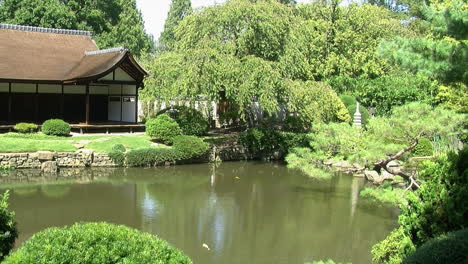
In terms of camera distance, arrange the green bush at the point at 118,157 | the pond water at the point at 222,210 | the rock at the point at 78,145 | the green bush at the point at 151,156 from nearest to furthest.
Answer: the pond water at the point at 222,210 < the green bush at the point at 118,157 < the green bush at the point at 151,156 < the rock at the point at 78,145

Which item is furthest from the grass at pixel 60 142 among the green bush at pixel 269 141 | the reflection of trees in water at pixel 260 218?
the green bush at pixel 269 141

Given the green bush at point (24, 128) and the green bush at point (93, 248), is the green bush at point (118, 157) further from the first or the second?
the green bush at point (93, 248)

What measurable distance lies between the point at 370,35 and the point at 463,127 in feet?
62.7

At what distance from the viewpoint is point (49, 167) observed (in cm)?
1691

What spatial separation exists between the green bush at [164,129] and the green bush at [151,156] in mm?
1280

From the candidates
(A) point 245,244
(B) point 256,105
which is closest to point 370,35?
(B) point 256,105

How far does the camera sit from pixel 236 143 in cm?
2144

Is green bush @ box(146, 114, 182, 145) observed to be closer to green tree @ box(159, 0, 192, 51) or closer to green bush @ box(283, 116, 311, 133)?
green bush @ box(283, 116, 311, 133)

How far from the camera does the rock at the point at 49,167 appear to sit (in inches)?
664

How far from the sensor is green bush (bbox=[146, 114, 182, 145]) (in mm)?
20125

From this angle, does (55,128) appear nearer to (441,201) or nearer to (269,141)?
(269,141)

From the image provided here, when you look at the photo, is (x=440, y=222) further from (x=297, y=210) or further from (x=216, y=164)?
(x=216, y=164)

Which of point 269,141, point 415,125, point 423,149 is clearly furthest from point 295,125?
point 415,125

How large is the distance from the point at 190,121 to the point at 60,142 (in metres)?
5.89
